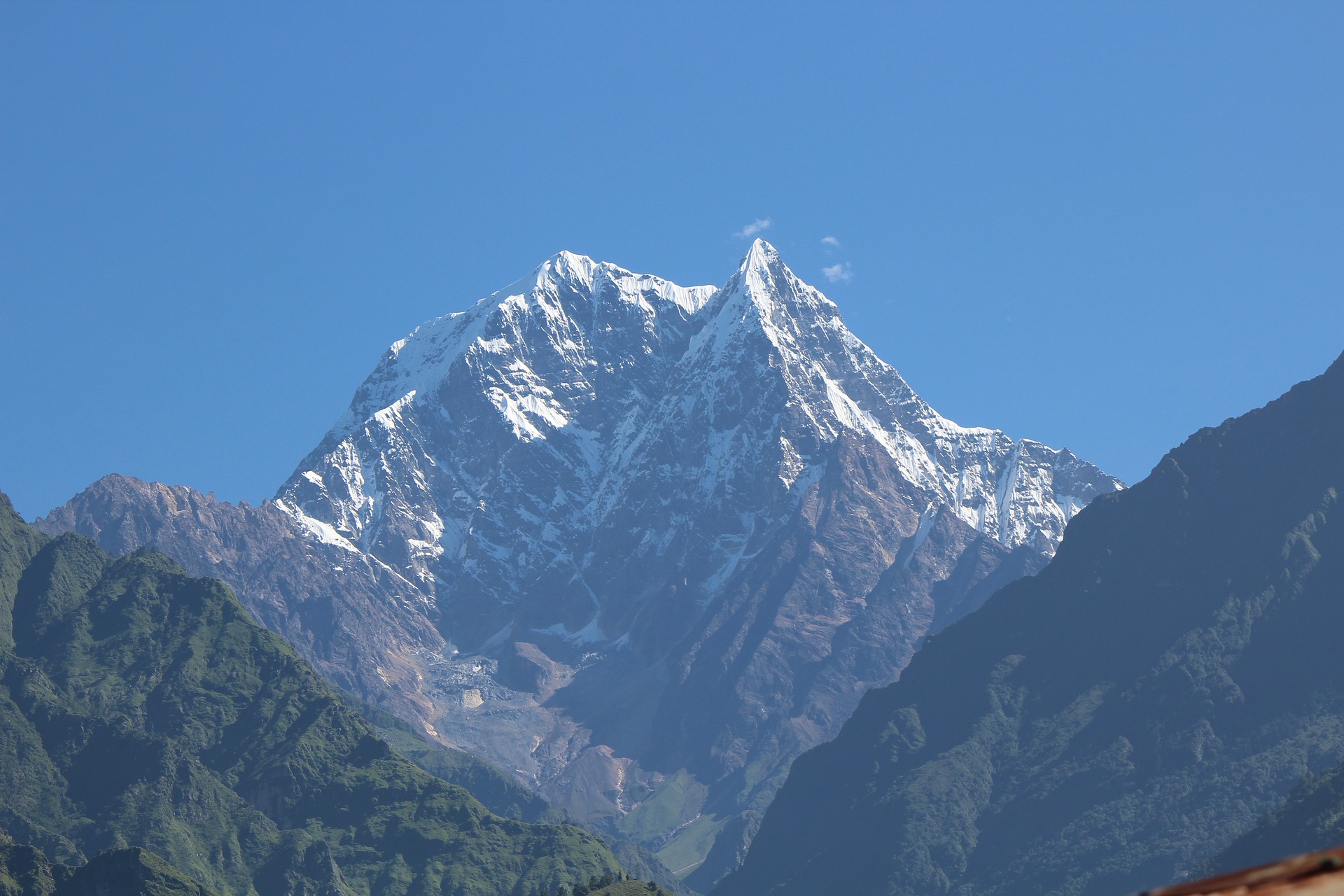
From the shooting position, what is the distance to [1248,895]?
50.4 ft

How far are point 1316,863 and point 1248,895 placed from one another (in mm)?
697

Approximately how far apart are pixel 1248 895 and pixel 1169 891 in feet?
2.51

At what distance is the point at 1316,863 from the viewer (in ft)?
49.8

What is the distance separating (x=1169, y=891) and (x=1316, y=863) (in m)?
1.42

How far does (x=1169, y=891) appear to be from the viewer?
1581 centimetres
